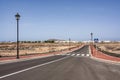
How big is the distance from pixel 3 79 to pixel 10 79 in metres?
0.41

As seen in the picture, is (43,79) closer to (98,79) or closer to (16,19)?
(98,79)

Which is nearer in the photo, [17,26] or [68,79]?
[68,79]

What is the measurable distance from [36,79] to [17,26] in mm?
19705

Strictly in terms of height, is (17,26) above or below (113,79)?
above

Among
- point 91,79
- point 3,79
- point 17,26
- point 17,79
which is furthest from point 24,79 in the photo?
point 17,26

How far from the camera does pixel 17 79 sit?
484 inches

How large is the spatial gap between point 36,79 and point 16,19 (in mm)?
19927

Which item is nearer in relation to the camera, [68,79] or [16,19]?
[68,79]

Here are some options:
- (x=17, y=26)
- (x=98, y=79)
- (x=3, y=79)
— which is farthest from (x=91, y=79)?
(x=17, y=26)

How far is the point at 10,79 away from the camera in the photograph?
12281 millimetres

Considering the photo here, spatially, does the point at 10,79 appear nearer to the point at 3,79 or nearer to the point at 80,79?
the point at 3,79

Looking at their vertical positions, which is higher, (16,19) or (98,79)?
(16,19)

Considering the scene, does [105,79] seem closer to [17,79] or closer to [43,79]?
[43,79]

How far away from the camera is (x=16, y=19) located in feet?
102
